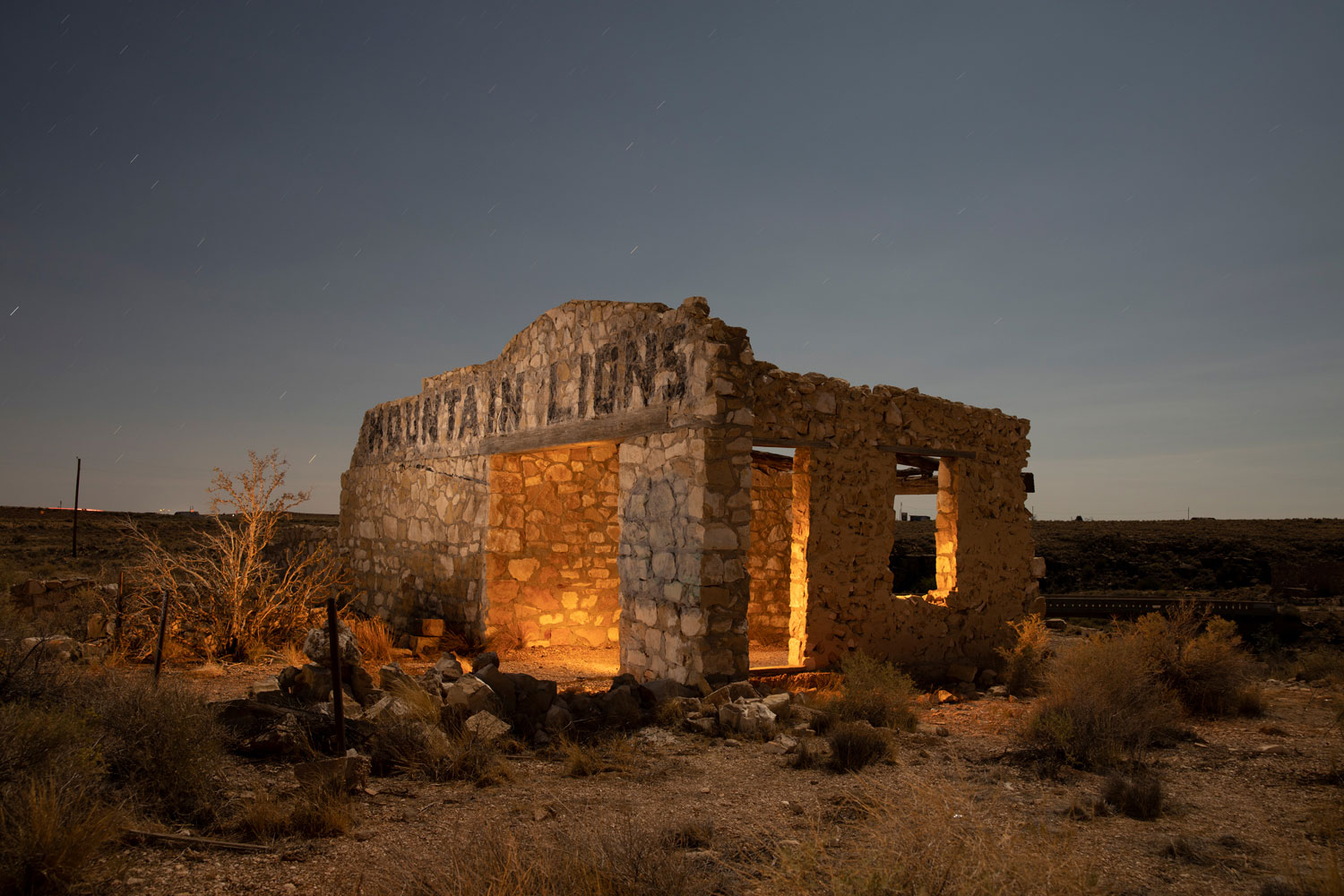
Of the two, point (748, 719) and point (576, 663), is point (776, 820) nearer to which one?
point (748, 719)

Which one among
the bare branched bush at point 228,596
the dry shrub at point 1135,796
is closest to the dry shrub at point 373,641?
the bare branched bush at point 228,596

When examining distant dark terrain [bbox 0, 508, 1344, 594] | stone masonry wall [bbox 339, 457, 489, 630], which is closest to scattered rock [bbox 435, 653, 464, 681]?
stone masonry wall [bbox 339, 457, 489, 630]

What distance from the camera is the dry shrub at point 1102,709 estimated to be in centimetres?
571

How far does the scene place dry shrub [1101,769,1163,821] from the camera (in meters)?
4.62

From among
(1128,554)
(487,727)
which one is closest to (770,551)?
(487,727)

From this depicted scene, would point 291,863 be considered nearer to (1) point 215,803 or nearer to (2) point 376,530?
(1) point 215,803

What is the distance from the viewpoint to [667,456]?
7.80 meters

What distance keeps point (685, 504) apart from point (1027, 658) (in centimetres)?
465

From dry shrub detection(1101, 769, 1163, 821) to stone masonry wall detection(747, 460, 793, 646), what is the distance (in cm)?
694

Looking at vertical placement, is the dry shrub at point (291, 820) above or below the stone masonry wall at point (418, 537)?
below

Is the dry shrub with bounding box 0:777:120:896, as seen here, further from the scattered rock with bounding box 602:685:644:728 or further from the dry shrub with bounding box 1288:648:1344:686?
the dry shrub with bounding box 1288:648:1344:686

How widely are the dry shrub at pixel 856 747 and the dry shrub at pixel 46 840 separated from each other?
406 centimetres

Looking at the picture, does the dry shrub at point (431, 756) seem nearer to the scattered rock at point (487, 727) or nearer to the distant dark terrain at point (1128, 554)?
the scattered rock at point (487, 727)

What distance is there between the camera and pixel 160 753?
4.30 metres
